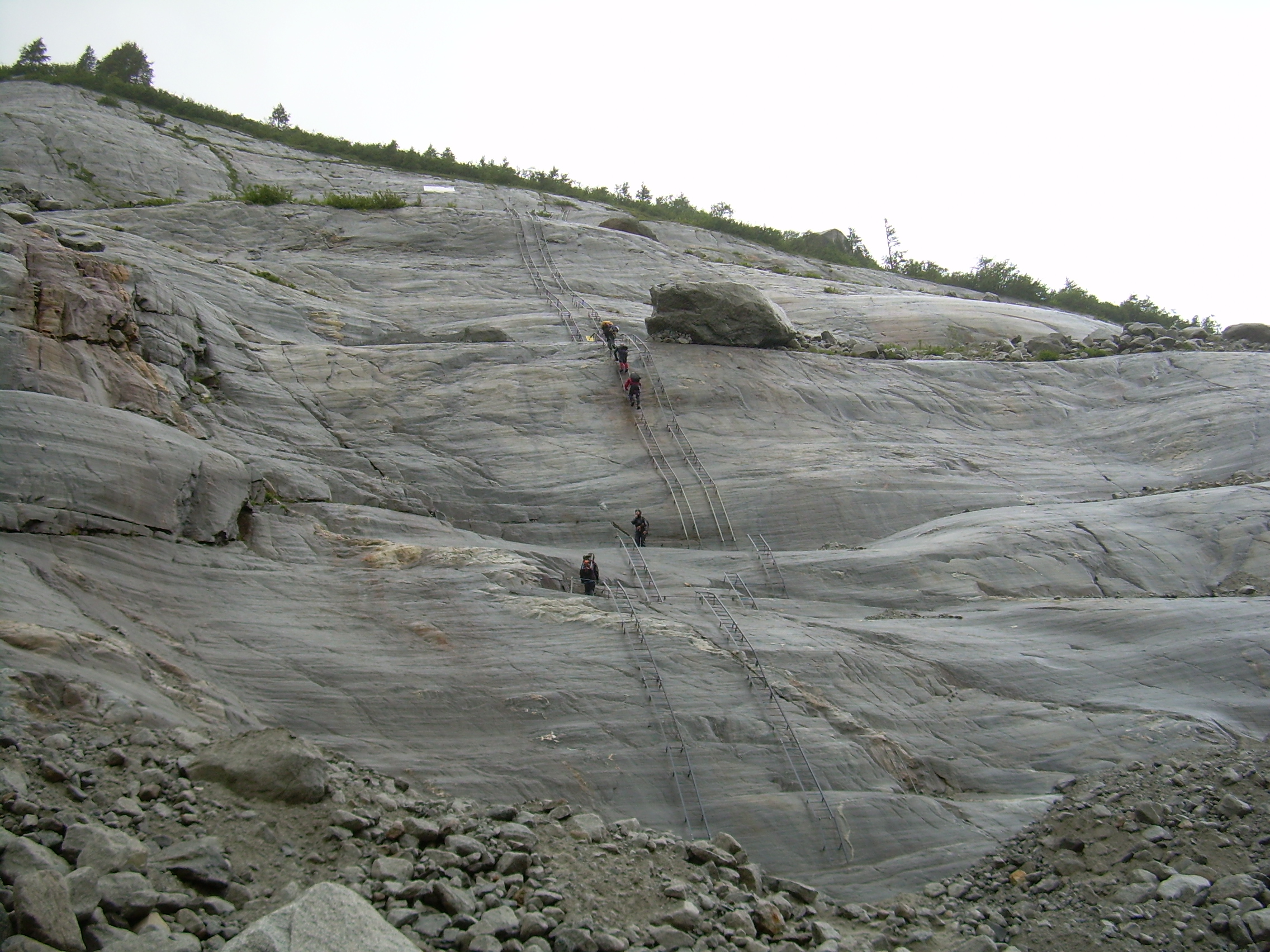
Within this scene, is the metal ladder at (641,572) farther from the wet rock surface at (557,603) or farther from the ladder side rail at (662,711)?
the ladder side rail at (662,711)

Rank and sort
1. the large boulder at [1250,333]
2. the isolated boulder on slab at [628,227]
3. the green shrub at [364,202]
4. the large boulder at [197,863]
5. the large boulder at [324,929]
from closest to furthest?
1. the large boulder at [324,929]
2. the large boulder at [197,863]
3. the large boulder at [1250,333]
4. the green shrub at [364,202]
5. the isolated boulder on slab at [628,227]

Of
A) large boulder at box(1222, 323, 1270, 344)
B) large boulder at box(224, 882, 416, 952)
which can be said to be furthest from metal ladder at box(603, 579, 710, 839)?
large boulder at box(1222, 323, 1270, 344)

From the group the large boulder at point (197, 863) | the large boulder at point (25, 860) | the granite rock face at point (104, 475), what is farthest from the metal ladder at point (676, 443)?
the large boulder at point (25, 860)

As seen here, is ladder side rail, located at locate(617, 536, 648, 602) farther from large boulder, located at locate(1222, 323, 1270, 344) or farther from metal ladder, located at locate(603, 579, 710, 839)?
large boulder, located at locate(1222, 323, 1270, 344)

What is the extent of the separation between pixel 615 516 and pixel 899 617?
632 cm

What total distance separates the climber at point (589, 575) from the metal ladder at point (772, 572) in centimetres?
358

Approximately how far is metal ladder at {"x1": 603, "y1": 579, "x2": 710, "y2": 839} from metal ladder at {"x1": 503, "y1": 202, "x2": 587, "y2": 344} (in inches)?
519

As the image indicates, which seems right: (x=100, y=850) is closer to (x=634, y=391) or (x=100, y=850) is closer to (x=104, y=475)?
(x=104, y=475)

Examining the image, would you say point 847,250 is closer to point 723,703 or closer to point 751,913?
point 723,703

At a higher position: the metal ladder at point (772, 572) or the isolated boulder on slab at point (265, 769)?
the metal ladder at point (772, 572)

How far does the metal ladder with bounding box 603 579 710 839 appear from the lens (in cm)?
1062

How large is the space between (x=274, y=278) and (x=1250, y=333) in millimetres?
31879

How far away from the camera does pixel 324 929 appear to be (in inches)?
244

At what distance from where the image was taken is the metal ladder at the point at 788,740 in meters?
10.6
